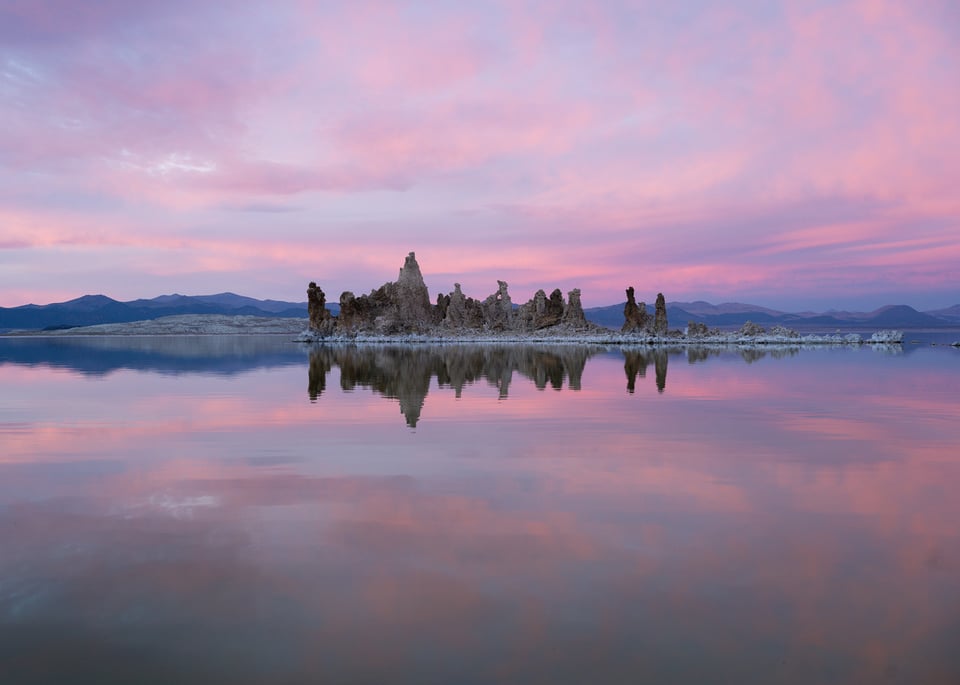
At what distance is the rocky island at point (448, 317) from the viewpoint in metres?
109

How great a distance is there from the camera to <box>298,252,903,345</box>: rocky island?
10862 centimetres

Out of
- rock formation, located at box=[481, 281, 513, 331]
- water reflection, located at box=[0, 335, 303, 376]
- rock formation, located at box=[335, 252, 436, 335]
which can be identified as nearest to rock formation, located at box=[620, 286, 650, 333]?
Result: rock formation, located at box=[481, 281, 513, 331]

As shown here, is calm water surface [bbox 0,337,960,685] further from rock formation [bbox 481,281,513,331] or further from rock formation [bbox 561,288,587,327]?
rock formation [bbox 481,281,513,331]

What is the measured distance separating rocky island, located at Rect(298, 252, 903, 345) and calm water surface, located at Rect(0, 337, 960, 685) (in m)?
91.1

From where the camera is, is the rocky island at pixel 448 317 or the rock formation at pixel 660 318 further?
the rocky island at pixel 448 317

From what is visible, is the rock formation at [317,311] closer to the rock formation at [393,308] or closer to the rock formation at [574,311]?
the rock formation at [393,308]

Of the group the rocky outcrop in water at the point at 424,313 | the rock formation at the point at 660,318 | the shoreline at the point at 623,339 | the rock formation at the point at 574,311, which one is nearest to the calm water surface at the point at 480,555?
the shoreline at the point at 623,339

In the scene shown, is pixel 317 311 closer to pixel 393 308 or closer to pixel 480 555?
pixel 393 308

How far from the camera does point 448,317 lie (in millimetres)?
124125

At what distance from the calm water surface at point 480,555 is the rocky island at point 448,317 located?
299 feet

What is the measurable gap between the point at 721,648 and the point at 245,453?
30.3 ft

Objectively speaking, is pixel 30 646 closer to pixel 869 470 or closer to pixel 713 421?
pixel 869 470

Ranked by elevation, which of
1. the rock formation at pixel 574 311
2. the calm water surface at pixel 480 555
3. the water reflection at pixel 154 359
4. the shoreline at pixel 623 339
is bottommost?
the shoreline at pixel 623 339

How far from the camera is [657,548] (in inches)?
257
